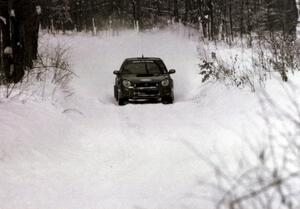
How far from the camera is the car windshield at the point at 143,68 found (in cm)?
1559

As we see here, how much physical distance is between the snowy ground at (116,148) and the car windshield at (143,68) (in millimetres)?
1950

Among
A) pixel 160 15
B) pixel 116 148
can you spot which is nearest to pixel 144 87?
pixel 116 148

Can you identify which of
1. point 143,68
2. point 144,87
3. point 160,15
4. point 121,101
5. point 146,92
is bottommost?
point 121,101

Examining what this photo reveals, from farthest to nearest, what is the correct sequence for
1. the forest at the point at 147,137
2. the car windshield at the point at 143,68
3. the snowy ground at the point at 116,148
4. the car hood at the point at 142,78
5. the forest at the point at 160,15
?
1. the forest at the point at 160,15
2. the car windshield at the point at 143,68
3. the car hood at the point at 142,78
4. the snowy ground at the point at 116,148
5. the forest at the point at 147,137

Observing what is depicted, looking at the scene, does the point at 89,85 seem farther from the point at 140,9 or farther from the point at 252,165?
the point at 140,9

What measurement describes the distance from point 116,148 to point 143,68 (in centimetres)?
787

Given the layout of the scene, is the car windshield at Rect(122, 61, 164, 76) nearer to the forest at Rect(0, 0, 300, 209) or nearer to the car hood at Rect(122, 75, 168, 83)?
the forest at Rect(0, 0, 300, 209)

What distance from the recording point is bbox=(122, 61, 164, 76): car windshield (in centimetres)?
1559

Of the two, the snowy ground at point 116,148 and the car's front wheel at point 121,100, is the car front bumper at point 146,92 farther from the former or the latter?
the snowy ground at point 116,148

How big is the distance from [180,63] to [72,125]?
15562 millimetres

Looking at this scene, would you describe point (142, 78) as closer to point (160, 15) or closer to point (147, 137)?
point (147, 137)

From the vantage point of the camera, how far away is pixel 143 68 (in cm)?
1577

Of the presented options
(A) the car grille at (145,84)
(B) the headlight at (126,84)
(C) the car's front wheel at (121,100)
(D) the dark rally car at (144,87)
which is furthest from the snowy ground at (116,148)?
(A) the car grille at (145,84)

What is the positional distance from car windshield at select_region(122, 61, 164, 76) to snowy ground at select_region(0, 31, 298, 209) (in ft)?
6.40
